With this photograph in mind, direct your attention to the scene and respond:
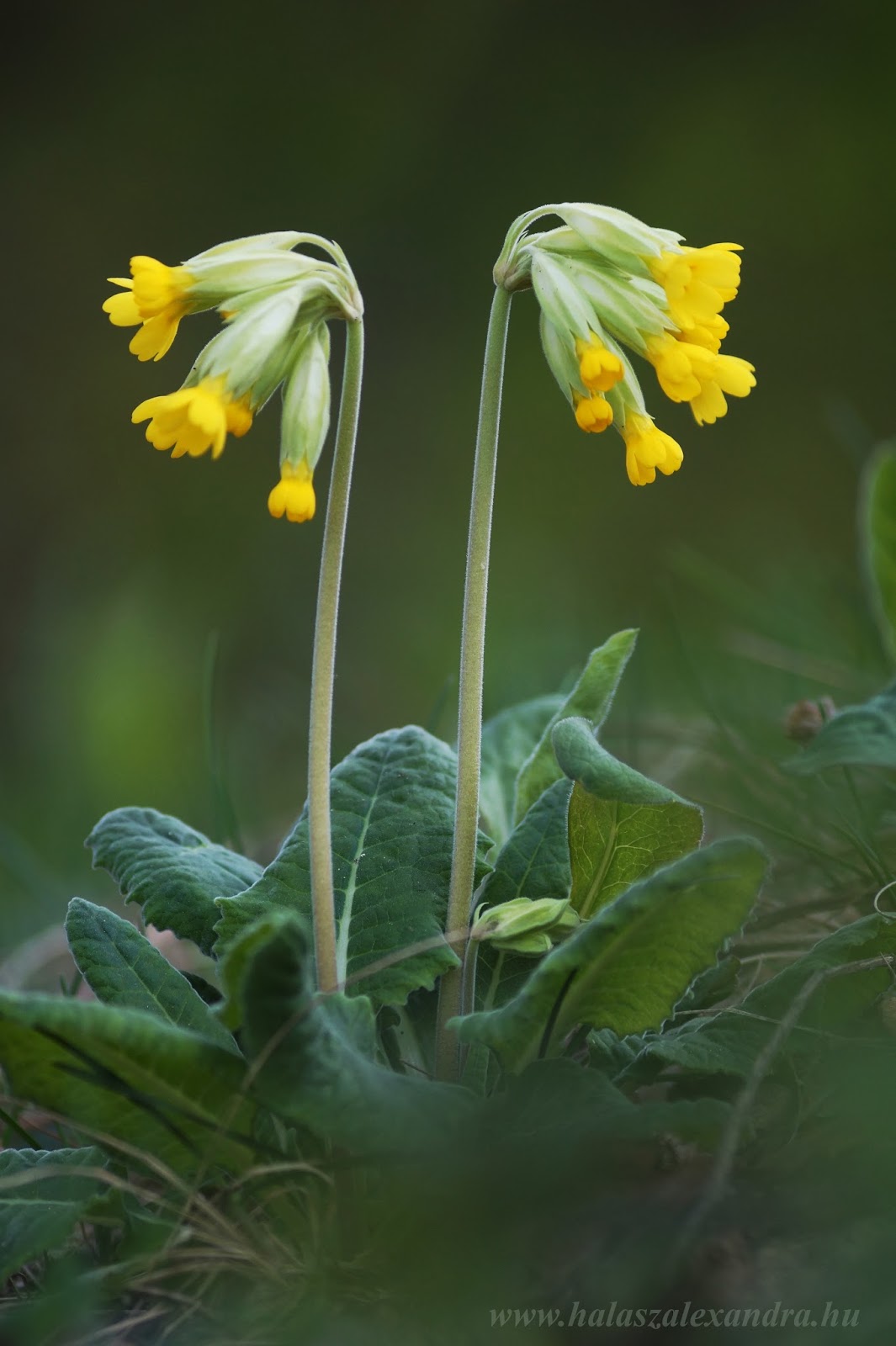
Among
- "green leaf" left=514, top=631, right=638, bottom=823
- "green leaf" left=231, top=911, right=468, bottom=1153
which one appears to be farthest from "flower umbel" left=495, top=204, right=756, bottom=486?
"green leaf" left=231, top=911, right=468, bottom=1153

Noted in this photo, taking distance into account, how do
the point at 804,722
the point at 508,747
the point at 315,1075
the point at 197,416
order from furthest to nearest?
the point at 508,747, the point at 804,722, the point at 197,416, the point at 315,1075

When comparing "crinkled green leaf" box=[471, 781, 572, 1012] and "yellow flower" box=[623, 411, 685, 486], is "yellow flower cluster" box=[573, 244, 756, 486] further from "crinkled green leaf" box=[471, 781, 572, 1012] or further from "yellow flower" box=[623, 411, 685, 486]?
"crinkled green leaf" box=[471, 781, 572, 1012]

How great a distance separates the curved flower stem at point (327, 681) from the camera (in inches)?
59.9

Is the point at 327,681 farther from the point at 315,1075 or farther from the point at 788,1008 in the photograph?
the point at 788,1008

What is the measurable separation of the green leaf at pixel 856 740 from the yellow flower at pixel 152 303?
0.88 metres

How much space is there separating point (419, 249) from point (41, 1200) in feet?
22.1

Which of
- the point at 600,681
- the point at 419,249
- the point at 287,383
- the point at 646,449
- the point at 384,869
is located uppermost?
the point at 419,249

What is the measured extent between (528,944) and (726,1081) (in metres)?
0.29

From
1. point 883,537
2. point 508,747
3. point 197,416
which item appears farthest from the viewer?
point 883,537

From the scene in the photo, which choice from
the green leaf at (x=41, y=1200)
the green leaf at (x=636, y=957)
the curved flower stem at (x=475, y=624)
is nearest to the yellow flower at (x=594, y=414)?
the curved flower stem at (x=475, y=624)

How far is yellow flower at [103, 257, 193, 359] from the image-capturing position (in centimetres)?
150

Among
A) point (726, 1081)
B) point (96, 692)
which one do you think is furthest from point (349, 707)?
point (726, 1081)

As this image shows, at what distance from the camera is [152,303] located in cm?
152

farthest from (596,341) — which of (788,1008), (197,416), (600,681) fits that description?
(788,1008)
